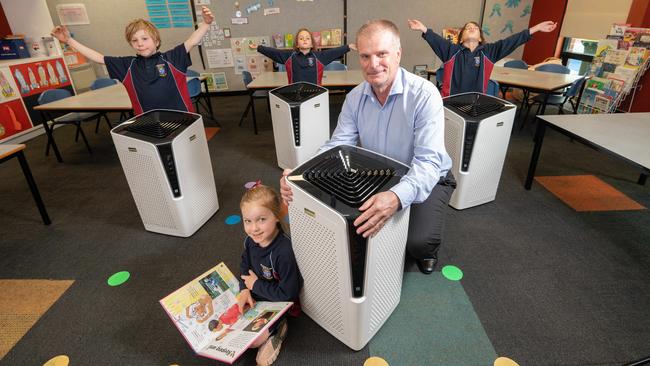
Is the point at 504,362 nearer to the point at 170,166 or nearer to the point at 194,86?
the point at 170,166

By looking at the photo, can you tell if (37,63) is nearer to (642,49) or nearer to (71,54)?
(71,54)

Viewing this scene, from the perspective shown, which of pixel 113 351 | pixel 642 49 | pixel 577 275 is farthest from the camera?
pixel 642 49

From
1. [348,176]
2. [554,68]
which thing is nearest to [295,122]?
[348,176]

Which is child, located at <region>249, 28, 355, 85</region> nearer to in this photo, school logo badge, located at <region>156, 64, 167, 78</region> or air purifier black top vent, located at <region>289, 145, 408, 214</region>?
school logo badge, located at <region>156, 64, 167, 78</region>

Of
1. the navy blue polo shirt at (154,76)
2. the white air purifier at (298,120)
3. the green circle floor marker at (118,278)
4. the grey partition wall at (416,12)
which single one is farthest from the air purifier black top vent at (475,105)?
the grey partition wall at (416,12)

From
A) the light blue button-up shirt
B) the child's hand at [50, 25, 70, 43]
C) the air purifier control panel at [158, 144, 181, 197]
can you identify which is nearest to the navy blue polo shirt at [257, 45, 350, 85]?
the child's hand at [50, 25, 70, 43]

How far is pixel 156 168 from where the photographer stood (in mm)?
1970

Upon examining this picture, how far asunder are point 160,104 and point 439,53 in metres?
2.48

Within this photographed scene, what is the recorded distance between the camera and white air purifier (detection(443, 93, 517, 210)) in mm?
2170

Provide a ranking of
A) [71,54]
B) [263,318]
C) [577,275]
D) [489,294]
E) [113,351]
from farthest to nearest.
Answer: [71,54], [577,275], [489,294], [113,351], [263,318]

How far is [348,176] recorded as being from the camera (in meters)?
1.22

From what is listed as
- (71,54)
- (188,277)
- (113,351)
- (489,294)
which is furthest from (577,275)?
(71,54)

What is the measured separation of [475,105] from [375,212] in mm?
1607

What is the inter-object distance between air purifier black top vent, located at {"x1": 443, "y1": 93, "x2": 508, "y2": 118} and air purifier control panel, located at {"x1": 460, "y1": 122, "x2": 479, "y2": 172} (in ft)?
0.27
